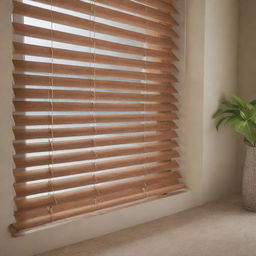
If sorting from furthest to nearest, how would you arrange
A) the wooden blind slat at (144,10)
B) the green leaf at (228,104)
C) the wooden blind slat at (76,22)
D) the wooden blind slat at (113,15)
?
the green leaf at (228,104) < the wooden blind slat at (144,10) < the wooden blind slat at (113,15) < the wooden blind slat at (76,22)

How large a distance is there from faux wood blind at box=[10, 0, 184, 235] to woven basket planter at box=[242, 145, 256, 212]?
47cm

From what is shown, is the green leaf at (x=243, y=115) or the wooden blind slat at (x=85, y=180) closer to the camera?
the wooden blind slat at (x=85, y=180)

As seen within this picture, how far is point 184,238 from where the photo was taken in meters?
1.76

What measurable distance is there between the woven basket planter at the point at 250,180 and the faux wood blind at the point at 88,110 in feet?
1.54

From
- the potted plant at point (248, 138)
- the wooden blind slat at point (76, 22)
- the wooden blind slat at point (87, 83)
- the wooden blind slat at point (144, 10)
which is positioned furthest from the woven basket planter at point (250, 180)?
the wooden blind slat at point (144, 10)

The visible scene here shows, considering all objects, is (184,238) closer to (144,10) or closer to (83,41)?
→ (83,41)

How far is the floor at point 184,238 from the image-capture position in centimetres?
159

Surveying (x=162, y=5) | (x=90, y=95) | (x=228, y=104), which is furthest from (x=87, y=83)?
(x=228, y=104)

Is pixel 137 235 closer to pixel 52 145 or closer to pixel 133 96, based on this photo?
pixel 52 145

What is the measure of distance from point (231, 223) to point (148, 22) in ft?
4.64

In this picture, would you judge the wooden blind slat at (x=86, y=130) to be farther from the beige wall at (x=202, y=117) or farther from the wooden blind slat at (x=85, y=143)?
the beige wall at (x=202, y=117)

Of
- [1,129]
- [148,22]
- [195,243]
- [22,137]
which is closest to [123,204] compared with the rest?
[195,243]

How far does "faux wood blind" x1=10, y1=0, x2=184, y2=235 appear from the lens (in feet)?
5.08

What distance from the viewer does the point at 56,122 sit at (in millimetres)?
1628
